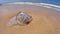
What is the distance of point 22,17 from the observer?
140 cm

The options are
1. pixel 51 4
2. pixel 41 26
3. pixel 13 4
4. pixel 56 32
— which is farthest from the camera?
pixel 13 4

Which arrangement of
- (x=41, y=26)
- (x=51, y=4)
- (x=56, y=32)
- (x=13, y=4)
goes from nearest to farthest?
(x=56, y=32), (x=41, y=26), (x=51, y=4), (x=13, y=4)

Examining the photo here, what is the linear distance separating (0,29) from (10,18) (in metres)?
0.23

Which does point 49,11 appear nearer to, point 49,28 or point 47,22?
point 47,22

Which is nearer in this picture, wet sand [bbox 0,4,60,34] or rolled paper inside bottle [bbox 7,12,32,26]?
wet sand [bbox 0,4,60,34]

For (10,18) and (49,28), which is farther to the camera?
(10,18)

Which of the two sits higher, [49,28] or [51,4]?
[51,4]

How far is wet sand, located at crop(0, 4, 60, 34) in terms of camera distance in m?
1.26

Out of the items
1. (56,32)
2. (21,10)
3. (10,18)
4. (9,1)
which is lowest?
(56,32)

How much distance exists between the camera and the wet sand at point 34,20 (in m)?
1.26

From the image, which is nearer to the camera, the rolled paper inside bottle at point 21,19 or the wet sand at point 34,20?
the wet sand at point 34,20

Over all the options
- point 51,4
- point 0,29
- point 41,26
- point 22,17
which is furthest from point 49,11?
point 0,29

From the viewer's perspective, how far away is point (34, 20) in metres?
1.41

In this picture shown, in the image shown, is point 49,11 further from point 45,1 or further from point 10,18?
point 10,18
